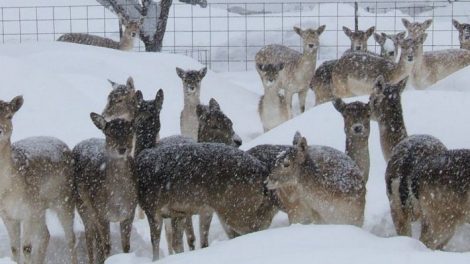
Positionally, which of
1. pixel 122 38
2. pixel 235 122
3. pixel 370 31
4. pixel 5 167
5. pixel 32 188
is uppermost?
pixel 370 31

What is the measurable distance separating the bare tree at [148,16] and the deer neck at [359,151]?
8588 mm

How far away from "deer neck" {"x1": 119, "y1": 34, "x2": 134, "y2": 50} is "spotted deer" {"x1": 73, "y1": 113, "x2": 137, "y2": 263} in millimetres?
9405

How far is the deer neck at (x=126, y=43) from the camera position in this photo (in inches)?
692

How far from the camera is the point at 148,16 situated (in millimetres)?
17547

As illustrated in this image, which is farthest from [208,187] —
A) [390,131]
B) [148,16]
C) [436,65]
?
[148,16]

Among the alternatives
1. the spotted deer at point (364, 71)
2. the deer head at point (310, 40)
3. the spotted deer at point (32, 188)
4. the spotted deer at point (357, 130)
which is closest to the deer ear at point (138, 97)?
the spotted deer at point (32, 188)

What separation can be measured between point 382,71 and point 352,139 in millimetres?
5273

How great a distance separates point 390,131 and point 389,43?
26.2 ft

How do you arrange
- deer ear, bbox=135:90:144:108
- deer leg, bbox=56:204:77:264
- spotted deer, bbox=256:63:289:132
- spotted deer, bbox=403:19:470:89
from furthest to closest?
spotted deer, bbox=403:19:470:89
spotted deer, bbox=256:63:289:132
deer ear, bbox=135:90:144:108
deer leg, bbox=56:204:77:264

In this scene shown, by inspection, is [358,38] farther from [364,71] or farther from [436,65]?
[364,71]

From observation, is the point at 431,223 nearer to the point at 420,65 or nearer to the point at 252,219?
the point at 252,219

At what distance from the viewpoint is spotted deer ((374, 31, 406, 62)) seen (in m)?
15.7

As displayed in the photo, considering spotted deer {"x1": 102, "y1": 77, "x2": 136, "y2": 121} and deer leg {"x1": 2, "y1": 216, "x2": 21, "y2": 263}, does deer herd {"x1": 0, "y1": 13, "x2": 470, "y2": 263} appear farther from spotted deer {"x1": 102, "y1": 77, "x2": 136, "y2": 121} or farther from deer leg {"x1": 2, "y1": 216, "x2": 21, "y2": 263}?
spotted deer {"x1": 102, "y1": 77, "x2": 136, "y2": 121}

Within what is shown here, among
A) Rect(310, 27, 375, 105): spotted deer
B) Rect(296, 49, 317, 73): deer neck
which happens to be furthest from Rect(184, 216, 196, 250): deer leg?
Rect(296, 49, 317, 73): deer neck
